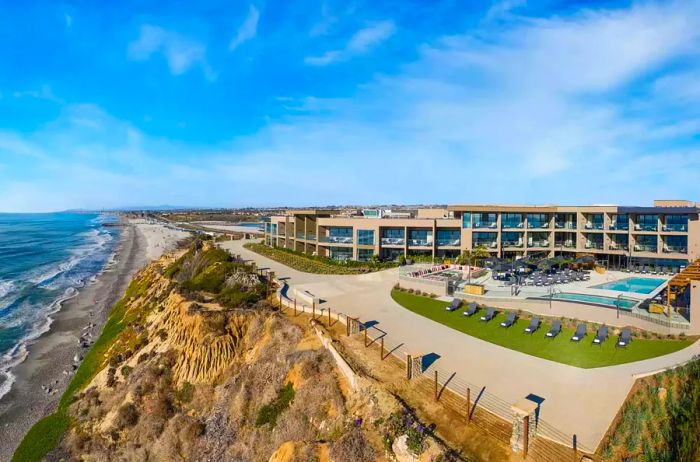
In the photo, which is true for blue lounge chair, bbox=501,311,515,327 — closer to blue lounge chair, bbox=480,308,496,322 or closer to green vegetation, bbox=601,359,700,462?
blue lounge chair, bbox=480,308,496,322

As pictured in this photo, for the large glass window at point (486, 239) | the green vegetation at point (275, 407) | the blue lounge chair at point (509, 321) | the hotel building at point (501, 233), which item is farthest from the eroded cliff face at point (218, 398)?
the large glass window at point (486, 239)

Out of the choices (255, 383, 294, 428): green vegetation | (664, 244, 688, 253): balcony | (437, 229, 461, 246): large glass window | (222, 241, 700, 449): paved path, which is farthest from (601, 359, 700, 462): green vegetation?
(664, 244, 688, 253): balcony

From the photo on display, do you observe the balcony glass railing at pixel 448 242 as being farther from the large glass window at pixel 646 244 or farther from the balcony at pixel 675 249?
the balcony at pixel 675 249

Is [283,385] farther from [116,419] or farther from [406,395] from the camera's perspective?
[116,419]

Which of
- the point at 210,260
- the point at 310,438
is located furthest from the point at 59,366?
the point at 310,438

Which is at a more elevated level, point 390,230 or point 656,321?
point 390,230

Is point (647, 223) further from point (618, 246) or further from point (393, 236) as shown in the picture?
point (393, 236)
